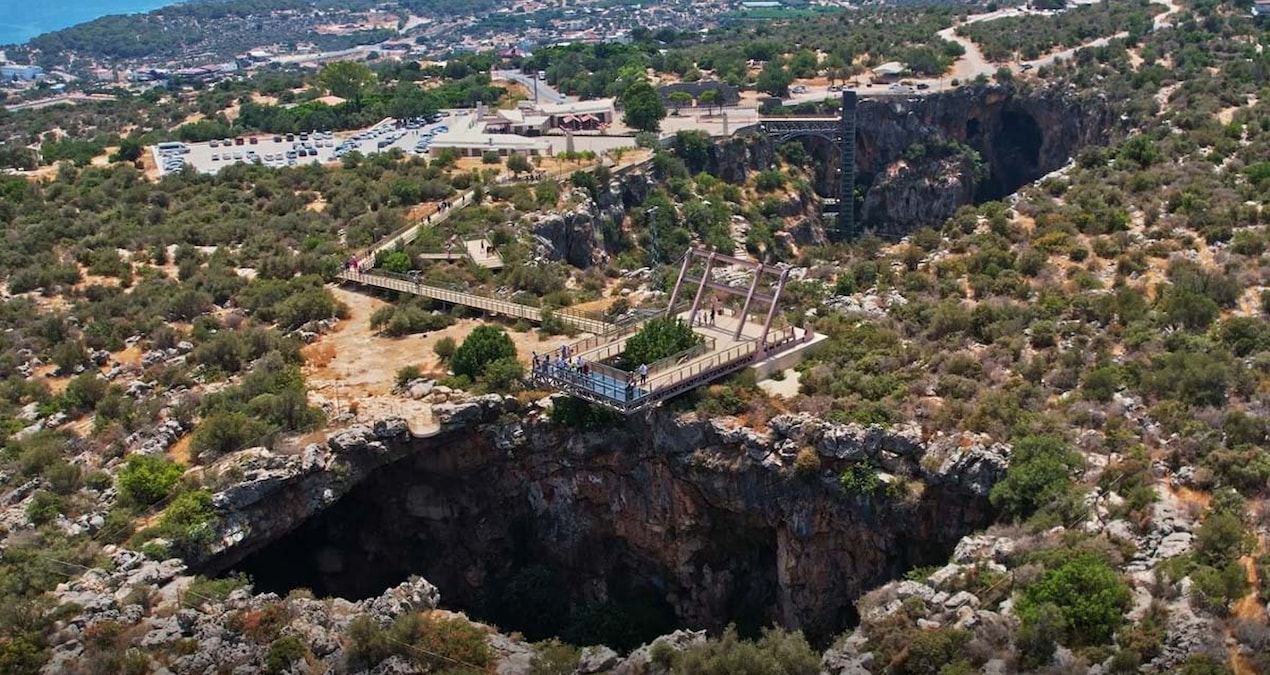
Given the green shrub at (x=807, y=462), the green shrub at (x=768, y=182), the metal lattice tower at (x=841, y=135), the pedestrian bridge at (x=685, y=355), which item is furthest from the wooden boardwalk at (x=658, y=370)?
the metal lattice tower at (x=841, y=135)

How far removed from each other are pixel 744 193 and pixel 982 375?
44829 millimetres

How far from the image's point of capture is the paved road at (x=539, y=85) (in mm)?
104375

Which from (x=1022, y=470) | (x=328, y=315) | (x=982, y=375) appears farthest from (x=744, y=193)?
(x=1022, y=470)

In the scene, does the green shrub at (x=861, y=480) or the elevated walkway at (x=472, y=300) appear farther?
the elevated walkway at (x=472, y=300)

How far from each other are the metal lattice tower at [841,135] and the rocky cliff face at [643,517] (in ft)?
171

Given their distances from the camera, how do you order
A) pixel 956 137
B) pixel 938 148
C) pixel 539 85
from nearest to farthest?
pixel 938 148 < pixel 956 137 < pixel 539 85

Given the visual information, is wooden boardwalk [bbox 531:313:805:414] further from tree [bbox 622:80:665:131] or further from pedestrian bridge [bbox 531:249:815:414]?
tree [bbox 622:80:665:131]

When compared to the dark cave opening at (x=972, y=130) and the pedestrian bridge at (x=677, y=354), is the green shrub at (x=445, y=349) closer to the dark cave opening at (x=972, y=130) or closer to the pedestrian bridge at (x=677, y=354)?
the pedestrian bridge at (x=677, y=354)

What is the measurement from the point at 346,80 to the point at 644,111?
39413 millimetres

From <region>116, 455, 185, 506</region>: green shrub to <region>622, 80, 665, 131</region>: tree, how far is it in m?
57.3

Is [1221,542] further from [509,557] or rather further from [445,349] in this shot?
[445,349]

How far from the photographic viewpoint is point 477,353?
141 feet

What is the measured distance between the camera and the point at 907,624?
29.7m

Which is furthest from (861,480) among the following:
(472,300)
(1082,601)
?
(472,300)
